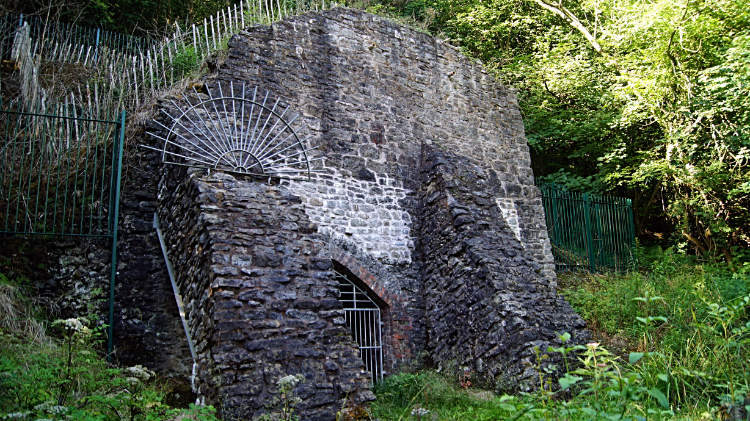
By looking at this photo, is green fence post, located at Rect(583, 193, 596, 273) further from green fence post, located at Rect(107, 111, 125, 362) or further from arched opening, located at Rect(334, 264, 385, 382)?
green fence post, located at Rect(107, 111, 125, 362)

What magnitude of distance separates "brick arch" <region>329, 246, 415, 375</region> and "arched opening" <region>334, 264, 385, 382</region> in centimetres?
7

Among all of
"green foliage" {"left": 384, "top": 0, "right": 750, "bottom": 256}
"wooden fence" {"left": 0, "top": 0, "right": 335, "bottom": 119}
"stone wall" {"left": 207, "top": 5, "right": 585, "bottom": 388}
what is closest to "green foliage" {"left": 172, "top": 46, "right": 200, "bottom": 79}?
"wooden fence" {"left": 0, "top": 0, "right": 335, "bottom": 119}

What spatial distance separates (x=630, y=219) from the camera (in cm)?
1209

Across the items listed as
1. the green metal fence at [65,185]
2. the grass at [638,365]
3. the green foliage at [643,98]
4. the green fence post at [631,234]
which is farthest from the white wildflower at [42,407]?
the green foliage at [643,98]

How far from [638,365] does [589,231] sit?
21.6 ft

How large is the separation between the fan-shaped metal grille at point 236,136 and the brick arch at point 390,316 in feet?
4.54

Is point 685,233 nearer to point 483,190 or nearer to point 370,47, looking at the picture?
point 483,190

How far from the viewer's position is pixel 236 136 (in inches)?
266

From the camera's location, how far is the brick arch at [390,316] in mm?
7469

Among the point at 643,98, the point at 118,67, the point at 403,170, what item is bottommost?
the point at 403,170

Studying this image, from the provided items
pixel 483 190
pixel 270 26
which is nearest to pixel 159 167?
pixel 270 26

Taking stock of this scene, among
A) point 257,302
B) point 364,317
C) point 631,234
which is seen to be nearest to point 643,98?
point 631,234

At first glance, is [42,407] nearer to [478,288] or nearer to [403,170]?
[478,288]

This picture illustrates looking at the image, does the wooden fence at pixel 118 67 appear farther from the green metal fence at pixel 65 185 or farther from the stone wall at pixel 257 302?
the stone wall at pixel 257 302
